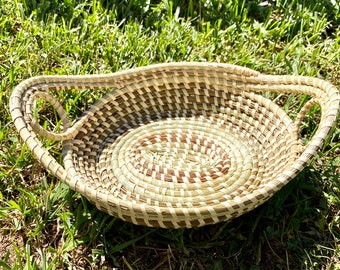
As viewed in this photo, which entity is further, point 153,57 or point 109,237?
point 153,57

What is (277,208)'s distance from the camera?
209 cm

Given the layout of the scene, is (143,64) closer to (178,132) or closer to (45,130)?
(178,132)

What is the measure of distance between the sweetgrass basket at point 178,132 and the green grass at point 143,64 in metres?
0.13

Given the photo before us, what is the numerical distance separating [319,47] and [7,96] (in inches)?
58.2

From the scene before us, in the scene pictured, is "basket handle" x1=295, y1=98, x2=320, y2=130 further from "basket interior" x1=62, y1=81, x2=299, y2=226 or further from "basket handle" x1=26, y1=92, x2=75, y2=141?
"basket handle" x1=26, y1=92, x2=75, y2=141

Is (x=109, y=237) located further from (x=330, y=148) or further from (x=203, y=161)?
(x=330, y=148)

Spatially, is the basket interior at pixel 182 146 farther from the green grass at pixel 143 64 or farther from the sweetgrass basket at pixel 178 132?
the green grass at pixel 143 64

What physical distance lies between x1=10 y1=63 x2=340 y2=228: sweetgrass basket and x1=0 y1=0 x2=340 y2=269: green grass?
5.0 inches

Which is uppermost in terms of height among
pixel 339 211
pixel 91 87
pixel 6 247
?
pixel 91 87

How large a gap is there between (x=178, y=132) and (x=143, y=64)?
0.48 metres

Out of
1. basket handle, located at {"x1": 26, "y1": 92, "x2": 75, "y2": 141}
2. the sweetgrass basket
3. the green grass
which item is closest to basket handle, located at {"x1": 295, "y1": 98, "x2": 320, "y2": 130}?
the sweetgrass basket

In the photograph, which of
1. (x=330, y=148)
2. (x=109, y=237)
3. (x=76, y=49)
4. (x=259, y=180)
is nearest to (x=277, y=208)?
(x=259, y=180)

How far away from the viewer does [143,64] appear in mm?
2697

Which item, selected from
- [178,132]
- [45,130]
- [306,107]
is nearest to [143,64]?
[178,132]
